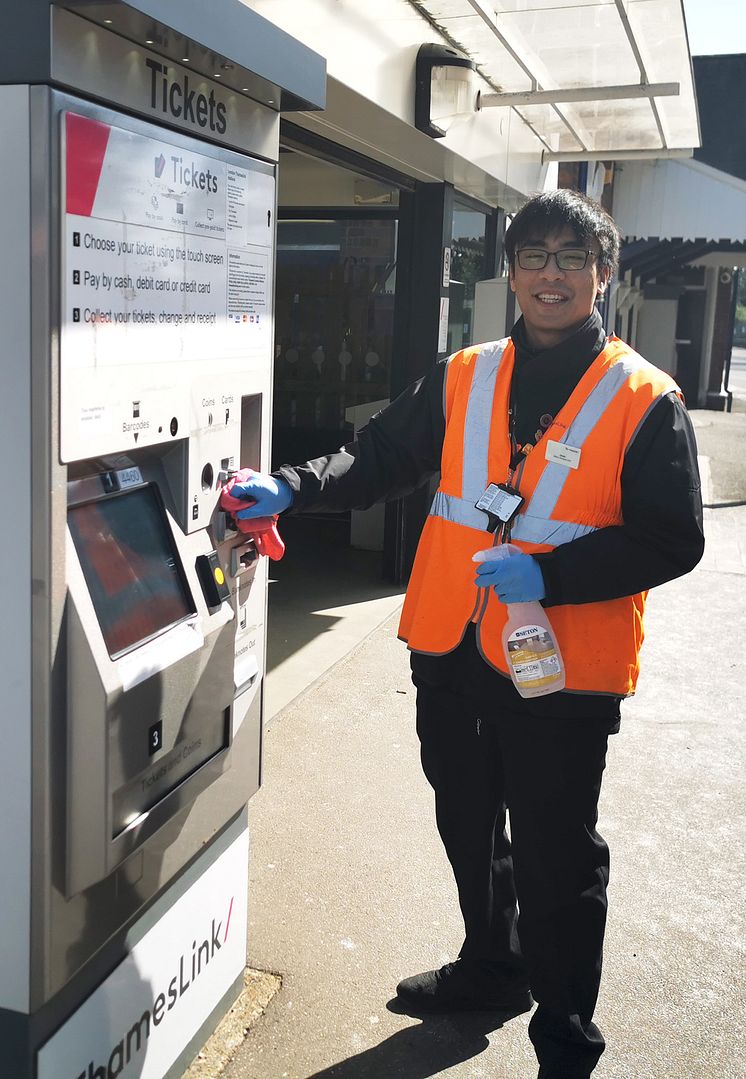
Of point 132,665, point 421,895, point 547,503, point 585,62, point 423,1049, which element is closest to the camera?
point 132,665

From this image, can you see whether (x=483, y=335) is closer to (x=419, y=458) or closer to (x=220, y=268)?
(x=419, y=458)

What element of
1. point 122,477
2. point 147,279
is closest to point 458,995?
point 122,477

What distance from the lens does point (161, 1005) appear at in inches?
89.2

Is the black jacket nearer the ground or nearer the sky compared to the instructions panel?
nearer the ground

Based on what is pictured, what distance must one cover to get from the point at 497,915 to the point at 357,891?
2.26 ft

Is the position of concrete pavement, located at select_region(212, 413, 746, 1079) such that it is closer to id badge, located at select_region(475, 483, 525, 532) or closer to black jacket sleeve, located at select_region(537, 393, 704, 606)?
black jacket sleeve, located at select_region(537, 393, 704, 606)

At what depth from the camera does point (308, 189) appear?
23.7 feet

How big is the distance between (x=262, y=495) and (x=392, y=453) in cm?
50

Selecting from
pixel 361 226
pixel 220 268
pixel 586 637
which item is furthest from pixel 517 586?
pixel 361 226

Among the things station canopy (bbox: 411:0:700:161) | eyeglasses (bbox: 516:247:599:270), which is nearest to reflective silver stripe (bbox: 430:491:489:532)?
eyeglasses (bbox: 516:247:599:270)

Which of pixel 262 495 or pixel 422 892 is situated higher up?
pixel 262 495

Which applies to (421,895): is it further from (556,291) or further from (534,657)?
(556,291)

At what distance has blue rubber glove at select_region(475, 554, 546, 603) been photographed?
2250 millimetres

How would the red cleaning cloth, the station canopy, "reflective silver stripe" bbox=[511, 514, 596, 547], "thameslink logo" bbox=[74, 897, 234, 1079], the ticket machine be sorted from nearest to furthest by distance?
the ticket machine < "thameslink logo" bbox=[74, 897, 234, 1079] < the red cleaning cloth < "reflective silver stripe" bbox=[511, 514, 596, 547] < the station canopy
